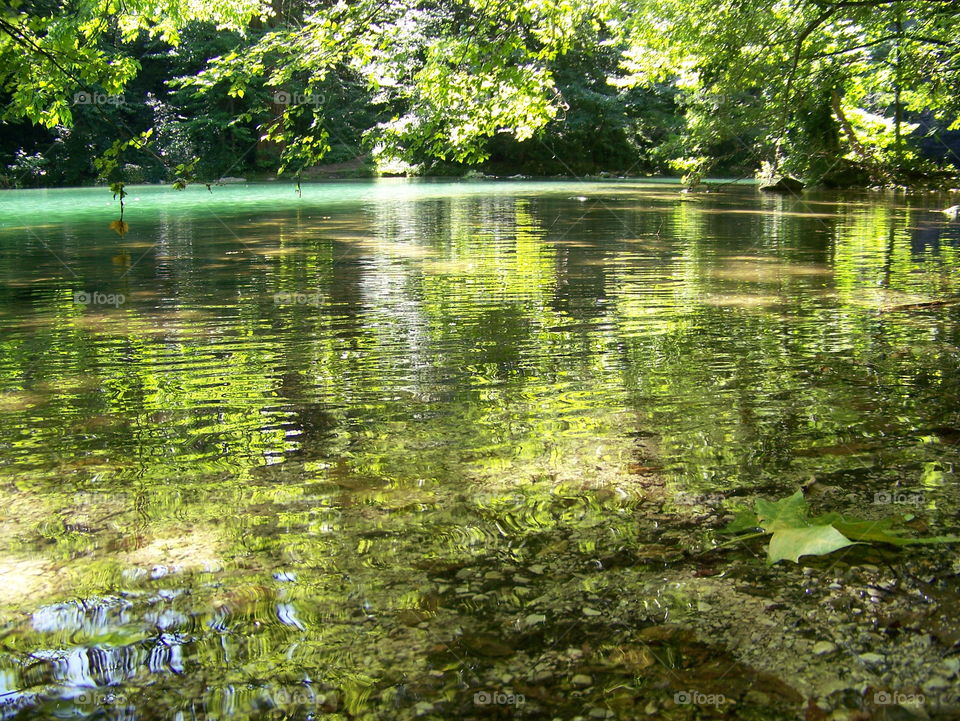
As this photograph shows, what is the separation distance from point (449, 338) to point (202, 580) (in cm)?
428

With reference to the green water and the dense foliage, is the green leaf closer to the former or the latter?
the green water

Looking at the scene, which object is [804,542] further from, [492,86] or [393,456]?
[492,86]

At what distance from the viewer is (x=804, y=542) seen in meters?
3.03

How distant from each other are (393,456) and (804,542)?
2053 mm

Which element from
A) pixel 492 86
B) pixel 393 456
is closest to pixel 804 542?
pixel 393 456

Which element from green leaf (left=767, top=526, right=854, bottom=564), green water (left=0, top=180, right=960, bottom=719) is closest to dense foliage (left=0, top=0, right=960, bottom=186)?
green water (left=0, top=180, right=960, bottom=719)

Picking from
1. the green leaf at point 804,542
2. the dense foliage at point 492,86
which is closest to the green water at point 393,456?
the green leaf at point 804,542

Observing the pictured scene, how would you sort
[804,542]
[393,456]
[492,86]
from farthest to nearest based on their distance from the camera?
1. [492,86]
2. [393,456]
3. [804,542]

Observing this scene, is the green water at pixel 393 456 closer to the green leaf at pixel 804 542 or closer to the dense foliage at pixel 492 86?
the green leaf at pixel 804 542

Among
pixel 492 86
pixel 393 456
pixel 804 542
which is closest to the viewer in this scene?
pixel 804 542

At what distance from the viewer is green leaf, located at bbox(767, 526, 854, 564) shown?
9.70 feet

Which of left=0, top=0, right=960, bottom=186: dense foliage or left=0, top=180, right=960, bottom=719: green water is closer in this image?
left=0, top=180, right=960, bottom=719: green water

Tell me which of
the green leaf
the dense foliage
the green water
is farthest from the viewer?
the dense foliage

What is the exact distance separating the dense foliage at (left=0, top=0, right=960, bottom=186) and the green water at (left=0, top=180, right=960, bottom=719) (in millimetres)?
1860
